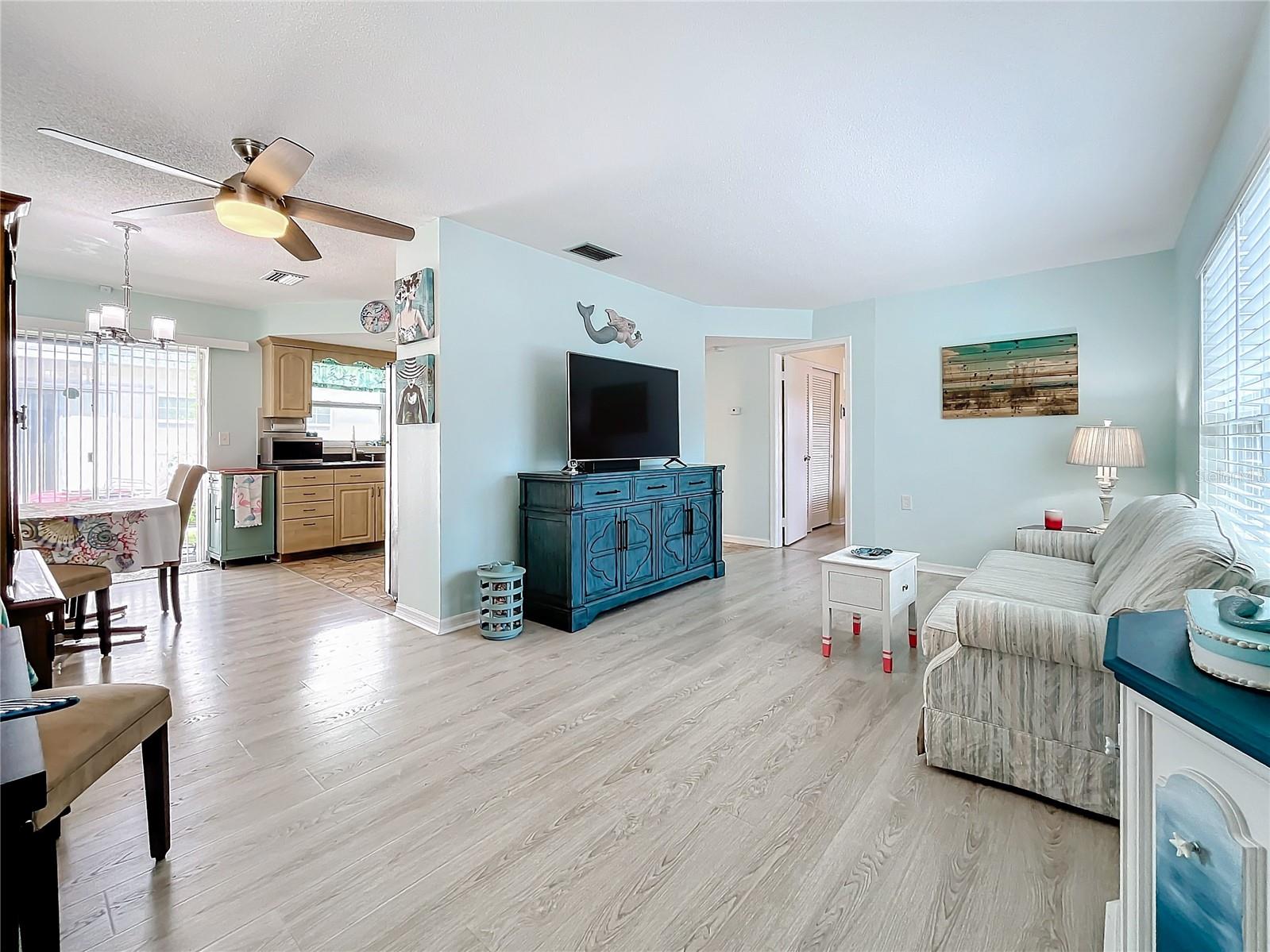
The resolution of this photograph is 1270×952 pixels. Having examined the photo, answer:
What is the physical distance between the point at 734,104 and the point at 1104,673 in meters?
2.33

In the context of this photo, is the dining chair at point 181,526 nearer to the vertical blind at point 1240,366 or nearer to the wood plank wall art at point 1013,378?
the vertical blind at point 1240,366

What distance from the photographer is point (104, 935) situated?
1.28 meters

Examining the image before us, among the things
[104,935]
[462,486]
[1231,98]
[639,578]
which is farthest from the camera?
[639,578]

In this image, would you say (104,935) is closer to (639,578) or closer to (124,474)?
(639,578)

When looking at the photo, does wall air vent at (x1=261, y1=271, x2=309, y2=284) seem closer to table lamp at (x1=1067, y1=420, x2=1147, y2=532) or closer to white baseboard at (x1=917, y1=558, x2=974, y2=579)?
white baseboard at (x1=917, y1=558, x2=974, y2=579)

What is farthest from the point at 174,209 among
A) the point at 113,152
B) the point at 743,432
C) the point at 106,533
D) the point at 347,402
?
the point at 743,432

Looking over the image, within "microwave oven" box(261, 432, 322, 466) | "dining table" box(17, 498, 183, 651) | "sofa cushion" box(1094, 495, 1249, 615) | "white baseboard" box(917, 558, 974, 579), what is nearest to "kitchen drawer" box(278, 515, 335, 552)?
"microwave oven" box(261, 432, 322, 466)

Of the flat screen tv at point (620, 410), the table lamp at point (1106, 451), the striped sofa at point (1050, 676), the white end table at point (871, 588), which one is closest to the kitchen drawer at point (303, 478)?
the flat screen tv at point (620, 410)

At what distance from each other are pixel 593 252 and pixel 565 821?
3397mm

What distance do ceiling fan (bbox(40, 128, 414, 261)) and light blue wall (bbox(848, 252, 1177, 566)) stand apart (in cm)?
421

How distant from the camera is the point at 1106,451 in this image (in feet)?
11.9

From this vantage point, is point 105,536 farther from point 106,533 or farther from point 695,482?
point 695,482

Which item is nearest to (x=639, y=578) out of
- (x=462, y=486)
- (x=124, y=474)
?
(x=462, y=486)

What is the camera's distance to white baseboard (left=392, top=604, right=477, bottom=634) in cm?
339
